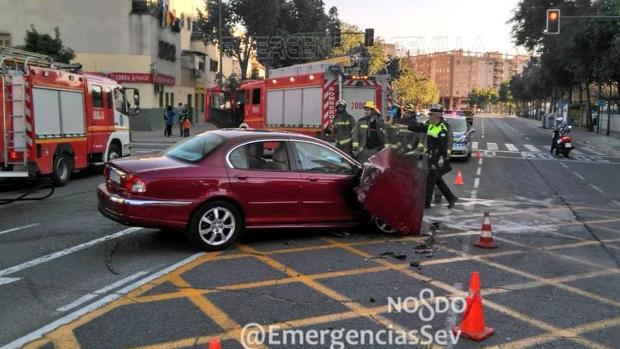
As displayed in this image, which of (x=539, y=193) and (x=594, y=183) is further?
(x=594, y=183)

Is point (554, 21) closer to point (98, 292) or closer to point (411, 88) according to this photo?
point (98, 292)

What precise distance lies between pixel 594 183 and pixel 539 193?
3405 mm

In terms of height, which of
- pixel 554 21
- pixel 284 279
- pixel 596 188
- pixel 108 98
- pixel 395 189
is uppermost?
pixel 554 21

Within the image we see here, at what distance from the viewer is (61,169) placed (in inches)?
518

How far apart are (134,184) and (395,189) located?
3282 millimetres

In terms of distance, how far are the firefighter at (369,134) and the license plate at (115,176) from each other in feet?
15.9

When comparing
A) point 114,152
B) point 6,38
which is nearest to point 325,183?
point 114,152

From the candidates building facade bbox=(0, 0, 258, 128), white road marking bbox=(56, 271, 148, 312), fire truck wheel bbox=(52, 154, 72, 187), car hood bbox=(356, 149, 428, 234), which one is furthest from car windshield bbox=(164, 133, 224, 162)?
building facade bbox=(0, 0, 258, 128)

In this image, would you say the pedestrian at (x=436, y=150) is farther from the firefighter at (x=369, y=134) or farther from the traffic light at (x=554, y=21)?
the traffic light at (x=554, y=21)

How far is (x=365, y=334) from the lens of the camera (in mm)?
4645

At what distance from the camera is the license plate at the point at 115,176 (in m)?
6.89

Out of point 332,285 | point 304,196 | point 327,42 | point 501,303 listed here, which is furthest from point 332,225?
point 327,42

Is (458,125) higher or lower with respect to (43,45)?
lower

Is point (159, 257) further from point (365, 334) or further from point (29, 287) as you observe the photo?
point (365, 334)
